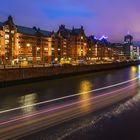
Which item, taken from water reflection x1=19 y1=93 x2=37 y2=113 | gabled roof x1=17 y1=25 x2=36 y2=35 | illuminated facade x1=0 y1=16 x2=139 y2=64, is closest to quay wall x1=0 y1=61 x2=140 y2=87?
water reflection x1=19 y1=93 x2=37 y2=113

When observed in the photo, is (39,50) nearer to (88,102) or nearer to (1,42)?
(1,42)

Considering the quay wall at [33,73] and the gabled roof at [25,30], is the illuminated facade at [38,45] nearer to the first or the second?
the gabled roof at [25,30]

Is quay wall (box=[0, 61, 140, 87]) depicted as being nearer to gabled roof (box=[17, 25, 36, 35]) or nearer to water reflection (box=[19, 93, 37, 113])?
water reflection (box=[19, 93, 37, 113])

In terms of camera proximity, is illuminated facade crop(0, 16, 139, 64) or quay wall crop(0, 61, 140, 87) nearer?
quay wall crop(0, 61, 140, 87)

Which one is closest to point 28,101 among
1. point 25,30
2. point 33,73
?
point 33,73

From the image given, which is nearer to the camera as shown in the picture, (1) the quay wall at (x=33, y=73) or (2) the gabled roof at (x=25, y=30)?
(1) the quay wall at (x=33, y=73)

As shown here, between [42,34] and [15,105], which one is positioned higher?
[42,34]

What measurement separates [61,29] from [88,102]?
152368 mm

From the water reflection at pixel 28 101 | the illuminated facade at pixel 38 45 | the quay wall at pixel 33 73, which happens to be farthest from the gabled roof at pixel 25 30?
the water reflection at pixel 28 101

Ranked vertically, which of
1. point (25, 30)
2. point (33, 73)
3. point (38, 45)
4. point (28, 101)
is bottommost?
point (28, 101)

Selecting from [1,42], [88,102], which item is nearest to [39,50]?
[1,42]

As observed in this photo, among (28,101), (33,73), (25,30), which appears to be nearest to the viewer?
(28,101)

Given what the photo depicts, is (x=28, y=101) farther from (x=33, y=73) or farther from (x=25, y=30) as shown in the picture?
(x=25, y=30)

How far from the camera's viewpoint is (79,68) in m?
58.3
